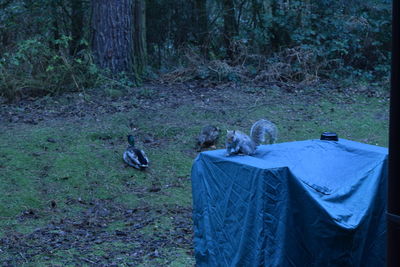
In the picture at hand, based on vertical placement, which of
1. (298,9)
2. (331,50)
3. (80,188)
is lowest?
(80,188)

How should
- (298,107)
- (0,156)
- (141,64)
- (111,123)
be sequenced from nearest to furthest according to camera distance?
(0,156)
(111,123)
(298,107)
(141,64)

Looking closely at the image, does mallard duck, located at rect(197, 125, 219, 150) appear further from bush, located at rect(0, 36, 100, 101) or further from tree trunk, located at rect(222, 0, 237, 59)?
tree trunk, located at rect(222, 0, 237, 59)

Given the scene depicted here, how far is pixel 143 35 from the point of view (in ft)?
37.4

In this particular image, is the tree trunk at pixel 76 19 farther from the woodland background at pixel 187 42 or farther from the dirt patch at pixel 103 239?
the dirt patch at pixel 103 239

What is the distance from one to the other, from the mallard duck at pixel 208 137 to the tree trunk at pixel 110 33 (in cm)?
355

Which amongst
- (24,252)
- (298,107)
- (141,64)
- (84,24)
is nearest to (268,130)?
(24,252)

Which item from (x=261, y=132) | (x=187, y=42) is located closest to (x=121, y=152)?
(x=261, y=132)

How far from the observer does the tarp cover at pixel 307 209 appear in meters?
3.37

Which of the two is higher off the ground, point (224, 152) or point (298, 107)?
point (224, 152)

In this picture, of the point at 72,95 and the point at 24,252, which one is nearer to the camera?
the point at 24,252

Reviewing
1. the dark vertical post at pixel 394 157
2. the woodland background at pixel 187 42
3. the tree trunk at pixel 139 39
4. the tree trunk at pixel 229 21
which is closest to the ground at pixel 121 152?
the woodland background at pixel 187 42

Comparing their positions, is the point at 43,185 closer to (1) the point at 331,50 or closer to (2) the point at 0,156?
(2) the point at 0,156

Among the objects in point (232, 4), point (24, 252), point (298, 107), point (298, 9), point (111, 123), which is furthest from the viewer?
point (232, 4)

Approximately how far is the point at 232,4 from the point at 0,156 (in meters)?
7.84
